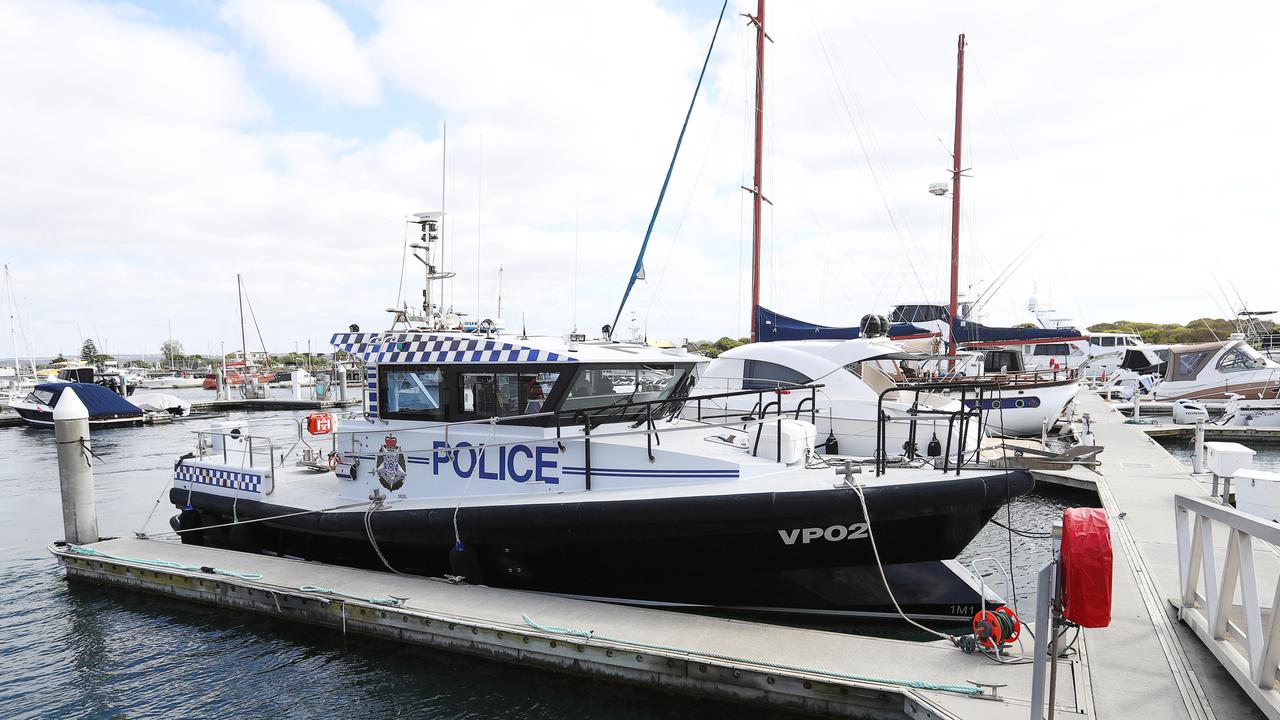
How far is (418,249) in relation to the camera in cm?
834

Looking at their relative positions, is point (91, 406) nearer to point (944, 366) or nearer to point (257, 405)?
point (257, 405)

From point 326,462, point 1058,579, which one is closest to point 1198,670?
point 1058,579

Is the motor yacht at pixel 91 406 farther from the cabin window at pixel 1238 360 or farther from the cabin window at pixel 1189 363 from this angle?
the cabin window at pixel 1238 360

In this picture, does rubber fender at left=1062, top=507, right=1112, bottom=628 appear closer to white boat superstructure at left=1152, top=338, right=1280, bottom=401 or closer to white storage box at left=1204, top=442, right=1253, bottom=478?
white storage box at left=1204, top=442, right=1253, bottom=478

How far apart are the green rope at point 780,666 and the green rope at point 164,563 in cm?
347

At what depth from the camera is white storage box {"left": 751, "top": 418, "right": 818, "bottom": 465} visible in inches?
255

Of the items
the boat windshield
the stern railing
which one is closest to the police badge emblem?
the stern railing

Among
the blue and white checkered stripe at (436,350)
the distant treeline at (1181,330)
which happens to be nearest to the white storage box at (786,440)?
the blue and white checkered stripe at (436,350)

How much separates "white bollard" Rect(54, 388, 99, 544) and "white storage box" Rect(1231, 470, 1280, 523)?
12.1 meters

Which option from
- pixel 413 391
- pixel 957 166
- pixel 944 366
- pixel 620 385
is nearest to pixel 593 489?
pixel 620 385

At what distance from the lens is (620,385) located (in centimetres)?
702

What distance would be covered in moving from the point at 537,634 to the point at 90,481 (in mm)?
7015

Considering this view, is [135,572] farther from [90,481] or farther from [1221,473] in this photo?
[1221,473]

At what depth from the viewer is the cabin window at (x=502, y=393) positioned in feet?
22.4
